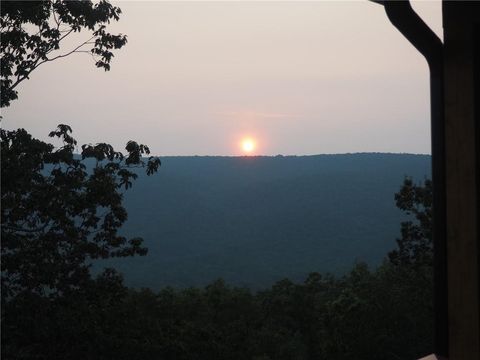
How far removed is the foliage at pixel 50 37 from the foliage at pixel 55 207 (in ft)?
3.08

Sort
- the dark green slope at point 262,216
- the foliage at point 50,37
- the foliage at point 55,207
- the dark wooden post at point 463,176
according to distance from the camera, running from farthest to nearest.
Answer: the dark green slope at point 262,216
the foliage at point 50,37
the foliage at point 55,207
the dark wooden post at point 463,176

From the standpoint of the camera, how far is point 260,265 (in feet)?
216

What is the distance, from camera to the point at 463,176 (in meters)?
1.87

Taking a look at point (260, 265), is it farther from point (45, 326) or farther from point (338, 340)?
point (45, 326)

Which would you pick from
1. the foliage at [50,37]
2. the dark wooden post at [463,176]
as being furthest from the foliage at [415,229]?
the dark wooden post at [463,176]

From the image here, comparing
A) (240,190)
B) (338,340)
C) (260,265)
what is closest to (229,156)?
(240,190)

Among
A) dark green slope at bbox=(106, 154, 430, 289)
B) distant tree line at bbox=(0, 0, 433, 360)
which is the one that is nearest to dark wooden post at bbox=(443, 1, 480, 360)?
distant tree line at bbox=(0, 0, 433, 360)

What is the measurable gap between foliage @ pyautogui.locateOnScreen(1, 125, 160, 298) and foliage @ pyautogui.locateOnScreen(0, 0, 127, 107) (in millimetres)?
938

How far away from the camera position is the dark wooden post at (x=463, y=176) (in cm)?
184

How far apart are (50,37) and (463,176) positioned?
27.8 feet

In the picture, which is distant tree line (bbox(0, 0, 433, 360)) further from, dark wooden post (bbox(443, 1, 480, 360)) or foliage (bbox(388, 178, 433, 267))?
foliage (bbox(388, 178, 433, 267))

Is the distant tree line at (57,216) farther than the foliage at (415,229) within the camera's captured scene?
No

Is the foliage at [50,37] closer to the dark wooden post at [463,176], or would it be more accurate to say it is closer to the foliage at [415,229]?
the dark wooden post at [463,176]

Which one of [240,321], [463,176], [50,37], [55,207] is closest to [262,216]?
[240,321]
